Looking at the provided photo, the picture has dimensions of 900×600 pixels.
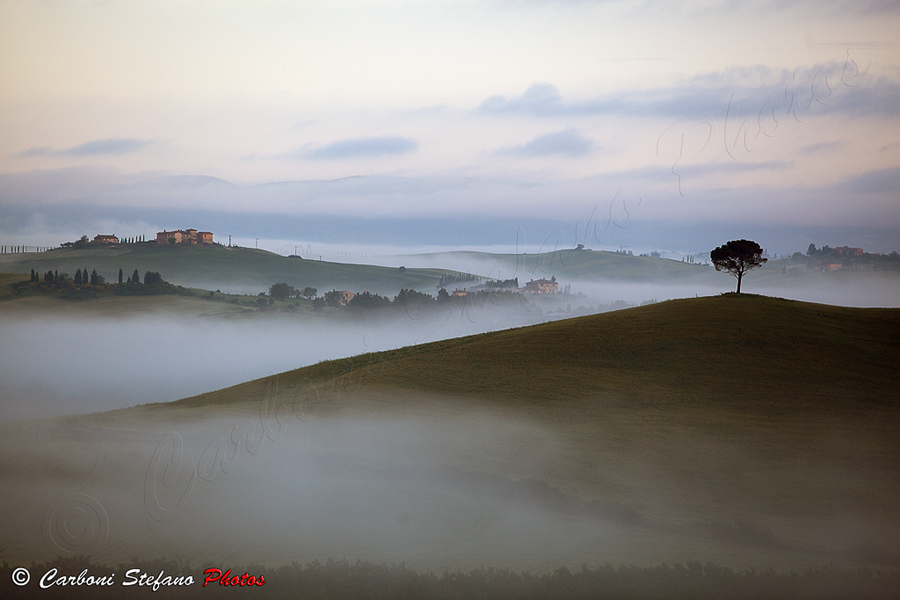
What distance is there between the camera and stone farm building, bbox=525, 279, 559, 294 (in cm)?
13762

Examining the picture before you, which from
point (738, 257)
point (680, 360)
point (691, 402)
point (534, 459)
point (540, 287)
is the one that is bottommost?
point (534, 459)

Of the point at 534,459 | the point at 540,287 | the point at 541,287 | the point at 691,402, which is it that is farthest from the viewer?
the point at 541,287

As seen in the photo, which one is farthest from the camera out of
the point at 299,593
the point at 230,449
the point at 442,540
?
the point at 230,449

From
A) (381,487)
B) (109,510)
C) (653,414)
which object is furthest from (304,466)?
(653,414)

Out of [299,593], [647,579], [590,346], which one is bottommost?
[299,593]

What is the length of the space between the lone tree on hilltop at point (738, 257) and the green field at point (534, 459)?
28.3 feet

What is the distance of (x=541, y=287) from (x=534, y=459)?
370 ft

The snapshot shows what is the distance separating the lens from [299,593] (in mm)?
21953

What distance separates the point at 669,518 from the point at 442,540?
9.15 meters

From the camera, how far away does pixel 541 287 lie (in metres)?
142

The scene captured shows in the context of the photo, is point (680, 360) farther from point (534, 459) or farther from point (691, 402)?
point (534, 459)

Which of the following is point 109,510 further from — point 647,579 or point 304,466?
point 647,579

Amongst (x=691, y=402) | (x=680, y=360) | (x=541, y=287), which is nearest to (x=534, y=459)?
(x=691, y=402)

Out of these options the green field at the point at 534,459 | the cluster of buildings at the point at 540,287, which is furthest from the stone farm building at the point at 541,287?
the green field at the point at 534,459
